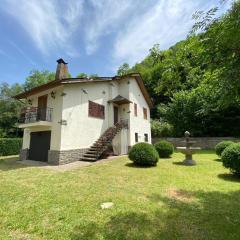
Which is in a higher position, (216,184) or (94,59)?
(94,59)

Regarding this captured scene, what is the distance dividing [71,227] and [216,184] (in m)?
6.11

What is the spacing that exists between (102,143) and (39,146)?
15.6ft

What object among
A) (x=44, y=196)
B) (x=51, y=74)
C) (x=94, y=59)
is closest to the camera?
(x=44, y=196)

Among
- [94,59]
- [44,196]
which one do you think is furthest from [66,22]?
[44,196]

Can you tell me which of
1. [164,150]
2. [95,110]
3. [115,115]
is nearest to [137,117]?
[115,115]

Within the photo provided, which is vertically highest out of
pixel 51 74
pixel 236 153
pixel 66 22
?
pixel 51 74

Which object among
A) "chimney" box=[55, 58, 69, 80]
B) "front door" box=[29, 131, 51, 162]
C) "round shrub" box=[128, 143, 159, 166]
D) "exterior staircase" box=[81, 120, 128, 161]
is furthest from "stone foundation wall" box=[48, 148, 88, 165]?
"chimney" box=[55, 58, 69, 80]

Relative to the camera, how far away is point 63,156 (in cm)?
1222

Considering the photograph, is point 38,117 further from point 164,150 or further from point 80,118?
point 164,150

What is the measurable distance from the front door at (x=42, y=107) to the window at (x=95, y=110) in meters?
3.32

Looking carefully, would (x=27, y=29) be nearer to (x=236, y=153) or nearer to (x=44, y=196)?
(x=44, y=196)

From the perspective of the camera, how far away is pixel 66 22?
1068 cm

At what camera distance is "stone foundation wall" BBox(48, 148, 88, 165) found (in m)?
12.1

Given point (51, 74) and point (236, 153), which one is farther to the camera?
point (51, 74)
